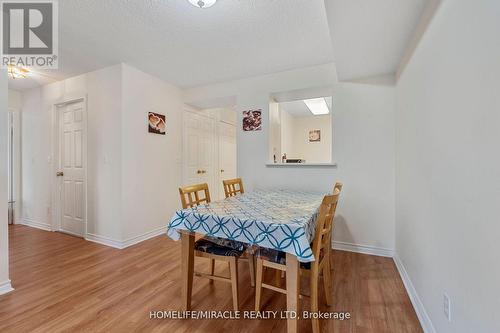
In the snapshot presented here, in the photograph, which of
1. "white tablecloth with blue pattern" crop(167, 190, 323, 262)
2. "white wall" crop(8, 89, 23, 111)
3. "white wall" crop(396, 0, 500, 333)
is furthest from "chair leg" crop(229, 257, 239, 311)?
"white wall" crop(8, 89, 23, 111)

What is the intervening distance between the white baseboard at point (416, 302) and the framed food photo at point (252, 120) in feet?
7.47

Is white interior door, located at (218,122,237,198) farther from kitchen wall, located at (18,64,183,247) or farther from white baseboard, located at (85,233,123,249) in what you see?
white baseboard, located at (85,233,123,249)

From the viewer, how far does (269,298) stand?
69.9 inches

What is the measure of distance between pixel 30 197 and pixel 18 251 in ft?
5.10

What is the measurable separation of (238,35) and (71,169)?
311 cm

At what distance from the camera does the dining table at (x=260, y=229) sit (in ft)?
4.05

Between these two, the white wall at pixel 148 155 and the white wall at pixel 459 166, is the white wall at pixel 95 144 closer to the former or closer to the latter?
the white wall at pixel 148 155

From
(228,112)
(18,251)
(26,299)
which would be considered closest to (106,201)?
(18,251)

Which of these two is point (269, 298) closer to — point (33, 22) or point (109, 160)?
point (109, 160)

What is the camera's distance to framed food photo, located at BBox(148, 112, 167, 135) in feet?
10.5

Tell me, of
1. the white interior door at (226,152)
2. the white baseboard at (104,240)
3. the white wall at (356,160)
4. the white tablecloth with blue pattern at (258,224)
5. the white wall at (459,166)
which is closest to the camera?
the white wall at (459,166)

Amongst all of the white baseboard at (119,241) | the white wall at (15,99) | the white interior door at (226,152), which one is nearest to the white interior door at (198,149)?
the white interior door at (226,152)

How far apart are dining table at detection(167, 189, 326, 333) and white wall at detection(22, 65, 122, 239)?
1.72m

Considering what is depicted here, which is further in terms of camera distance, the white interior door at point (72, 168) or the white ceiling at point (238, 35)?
the white interior door at point (72, 168)
